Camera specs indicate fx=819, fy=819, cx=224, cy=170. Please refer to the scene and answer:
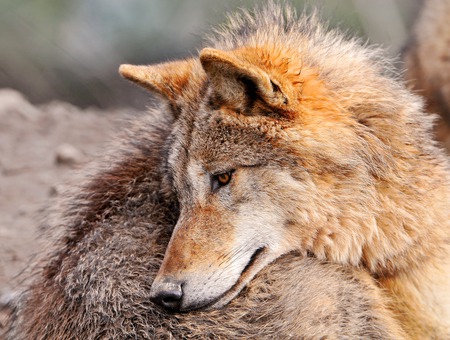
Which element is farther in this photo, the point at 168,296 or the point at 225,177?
the point at 225,177

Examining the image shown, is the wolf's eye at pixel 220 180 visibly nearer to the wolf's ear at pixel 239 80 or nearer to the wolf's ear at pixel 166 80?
the wolf's ear at pixel 239 80

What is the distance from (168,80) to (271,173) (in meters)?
1.07

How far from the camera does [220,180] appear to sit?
15.8ft

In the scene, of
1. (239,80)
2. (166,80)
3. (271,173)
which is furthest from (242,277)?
(166,80)

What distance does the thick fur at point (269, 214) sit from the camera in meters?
4.62

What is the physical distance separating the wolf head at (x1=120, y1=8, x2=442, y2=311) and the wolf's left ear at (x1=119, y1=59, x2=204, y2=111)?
0.50ft

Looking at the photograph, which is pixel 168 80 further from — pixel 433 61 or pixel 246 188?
pixel 433 61

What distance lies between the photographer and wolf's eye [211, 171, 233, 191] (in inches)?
189

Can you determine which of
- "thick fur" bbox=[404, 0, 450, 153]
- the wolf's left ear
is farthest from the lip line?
"thick fur" bbox=[404, 0, 450, 153]

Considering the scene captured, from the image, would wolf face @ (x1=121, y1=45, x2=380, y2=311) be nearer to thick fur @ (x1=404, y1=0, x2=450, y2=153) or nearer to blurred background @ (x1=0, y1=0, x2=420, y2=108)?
thick fur @ (x1=404, y1=0, x2=450, y2=153)

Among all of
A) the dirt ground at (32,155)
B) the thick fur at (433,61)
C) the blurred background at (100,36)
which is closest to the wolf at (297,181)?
the dirt ground at (32,155)

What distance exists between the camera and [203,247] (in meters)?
4.67

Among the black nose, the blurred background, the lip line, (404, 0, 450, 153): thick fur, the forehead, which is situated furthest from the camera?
the blurred background

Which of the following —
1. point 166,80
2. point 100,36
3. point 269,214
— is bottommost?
point 269,214
